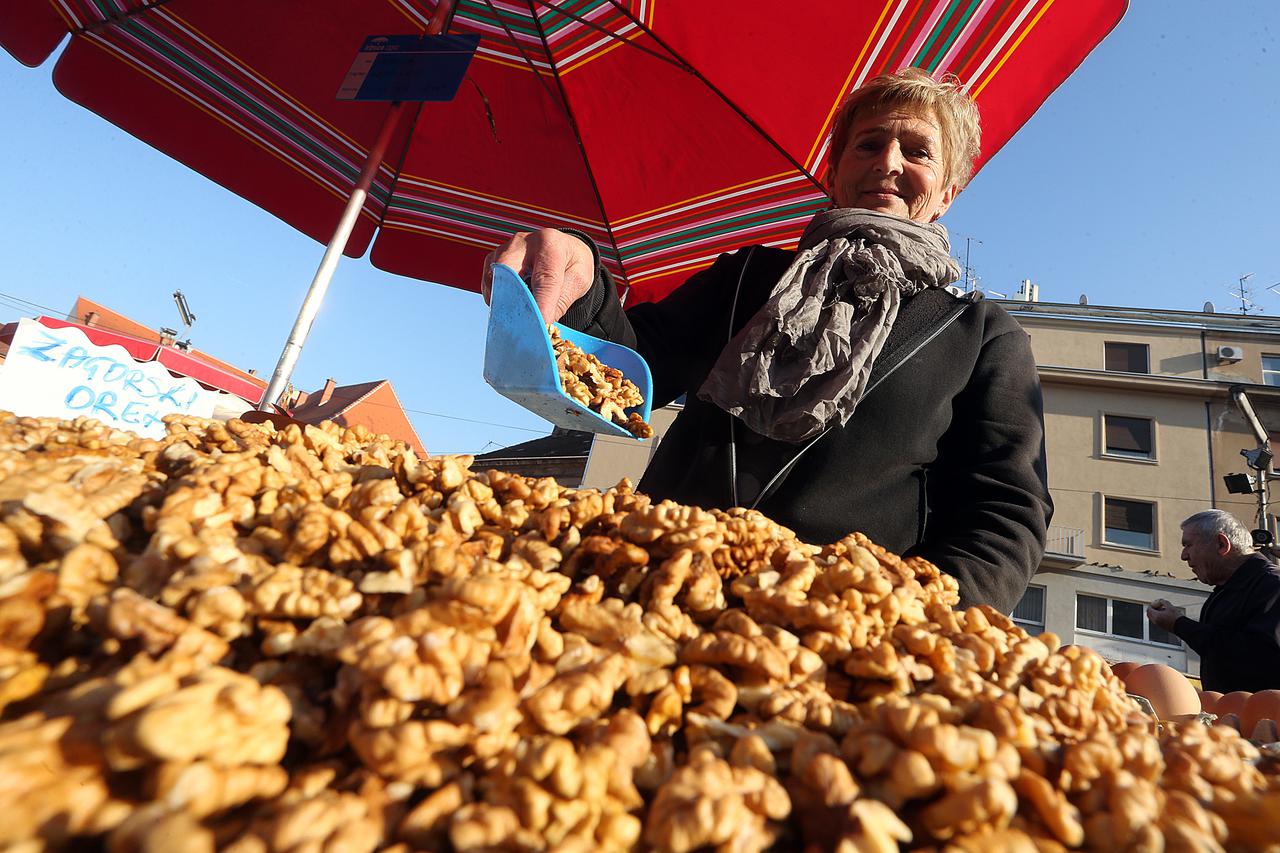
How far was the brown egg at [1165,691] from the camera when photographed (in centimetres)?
96

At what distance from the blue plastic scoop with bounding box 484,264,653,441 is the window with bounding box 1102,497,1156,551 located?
17642mm

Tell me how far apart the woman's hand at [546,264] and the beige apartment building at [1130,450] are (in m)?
13.6

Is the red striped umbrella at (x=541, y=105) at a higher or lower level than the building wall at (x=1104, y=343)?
lower

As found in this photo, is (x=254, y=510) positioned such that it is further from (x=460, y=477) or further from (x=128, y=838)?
(x=128, y=838)

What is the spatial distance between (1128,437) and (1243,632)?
55.5ft

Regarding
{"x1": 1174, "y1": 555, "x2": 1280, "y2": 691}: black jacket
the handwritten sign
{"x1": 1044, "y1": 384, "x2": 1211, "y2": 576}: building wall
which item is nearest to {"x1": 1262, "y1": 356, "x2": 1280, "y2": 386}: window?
{"x1": 1044, "y1": 384, "x2": 1211, "y2": 576}: building wall

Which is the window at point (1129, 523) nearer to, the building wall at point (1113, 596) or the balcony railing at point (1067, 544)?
the balcony railing at point (1067, 544)

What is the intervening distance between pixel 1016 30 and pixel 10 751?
100 inches

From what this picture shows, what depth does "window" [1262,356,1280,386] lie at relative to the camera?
17.0m

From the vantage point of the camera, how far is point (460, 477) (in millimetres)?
707

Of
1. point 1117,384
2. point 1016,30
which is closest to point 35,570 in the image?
point 1016,30

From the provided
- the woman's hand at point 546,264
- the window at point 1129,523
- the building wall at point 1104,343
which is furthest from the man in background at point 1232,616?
the building wall at point 1104,343

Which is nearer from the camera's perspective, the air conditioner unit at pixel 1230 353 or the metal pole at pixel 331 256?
the metal pole at pixel 331 256

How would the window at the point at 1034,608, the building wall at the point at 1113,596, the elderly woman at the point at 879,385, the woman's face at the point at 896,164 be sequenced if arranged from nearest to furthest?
the elderly woman at the point at 879,385 < the woman's face at the point at 896,164 < the building wall at the point at 1113,596 < the window at the point at 1034,608
